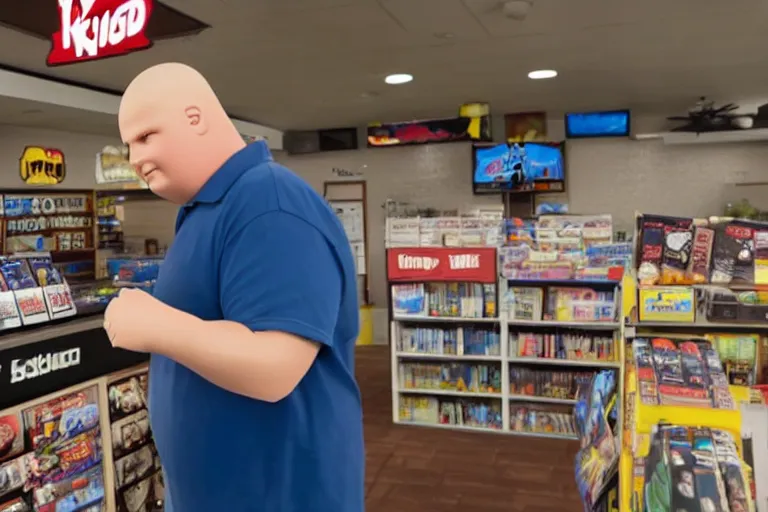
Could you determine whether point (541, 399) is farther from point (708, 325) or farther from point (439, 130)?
→ point (439, 130)

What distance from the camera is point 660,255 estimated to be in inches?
92.7

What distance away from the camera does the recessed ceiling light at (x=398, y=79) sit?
5293mm

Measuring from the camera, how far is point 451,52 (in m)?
4.55

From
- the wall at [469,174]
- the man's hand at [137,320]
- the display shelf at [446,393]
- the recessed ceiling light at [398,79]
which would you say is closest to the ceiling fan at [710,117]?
the wall at [469,174]

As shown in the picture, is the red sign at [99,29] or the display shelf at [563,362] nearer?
the red sign at [99,29]

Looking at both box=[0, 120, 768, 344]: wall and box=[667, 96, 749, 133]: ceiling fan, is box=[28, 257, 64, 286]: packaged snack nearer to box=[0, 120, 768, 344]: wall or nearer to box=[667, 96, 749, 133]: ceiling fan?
box=[0, 120, 768, 344]: wall

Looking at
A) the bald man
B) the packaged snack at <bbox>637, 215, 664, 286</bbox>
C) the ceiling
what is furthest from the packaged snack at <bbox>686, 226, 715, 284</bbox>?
the ceiling

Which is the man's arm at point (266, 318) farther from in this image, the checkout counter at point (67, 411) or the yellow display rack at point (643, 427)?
the checkout counter at point (67, 411)

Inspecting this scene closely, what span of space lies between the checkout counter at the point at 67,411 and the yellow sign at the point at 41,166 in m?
4.56

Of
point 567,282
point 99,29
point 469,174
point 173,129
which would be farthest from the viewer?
point 469,174

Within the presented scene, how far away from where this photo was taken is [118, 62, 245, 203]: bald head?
1.13 metres

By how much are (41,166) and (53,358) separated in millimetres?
5307

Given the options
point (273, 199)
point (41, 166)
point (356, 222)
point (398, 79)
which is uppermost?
point (398, 79)

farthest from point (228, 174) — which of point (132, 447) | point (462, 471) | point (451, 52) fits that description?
point (462, 471)
